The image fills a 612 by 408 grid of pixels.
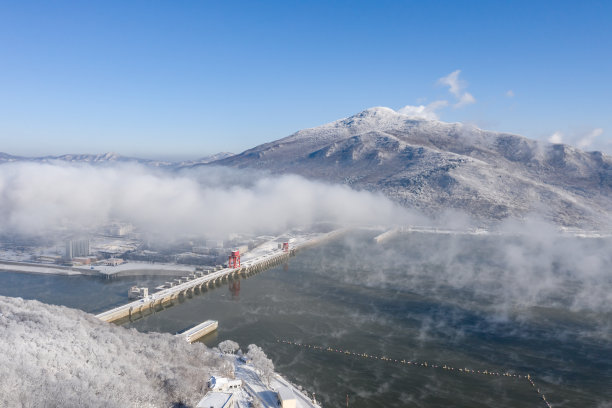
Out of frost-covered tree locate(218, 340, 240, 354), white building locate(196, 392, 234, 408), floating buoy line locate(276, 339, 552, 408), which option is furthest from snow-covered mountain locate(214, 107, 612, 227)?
white building locate(196, 392, 234, 408)

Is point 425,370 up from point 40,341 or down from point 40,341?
down

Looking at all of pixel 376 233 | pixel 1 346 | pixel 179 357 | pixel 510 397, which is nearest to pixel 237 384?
pixel 179 357

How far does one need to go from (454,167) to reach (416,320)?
44.8m

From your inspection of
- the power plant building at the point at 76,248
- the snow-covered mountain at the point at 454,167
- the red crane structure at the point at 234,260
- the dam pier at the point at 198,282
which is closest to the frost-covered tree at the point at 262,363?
the dam pier at the point at 198,282

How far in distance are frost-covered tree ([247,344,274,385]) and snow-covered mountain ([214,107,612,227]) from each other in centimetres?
4184

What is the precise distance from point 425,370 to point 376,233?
3183 cm

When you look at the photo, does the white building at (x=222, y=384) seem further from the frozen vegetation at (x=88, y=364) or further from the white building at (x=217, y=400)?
the white building at (x=217, y=400)

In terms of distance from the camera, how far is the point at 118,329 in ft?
46.1

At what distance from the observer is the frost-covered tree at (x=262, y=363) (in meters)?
12.5

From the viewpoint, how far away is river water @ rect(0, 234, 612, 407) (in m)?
13.4

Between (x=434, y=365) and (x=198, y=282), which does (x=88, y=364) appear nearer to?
(x=434, y=365)

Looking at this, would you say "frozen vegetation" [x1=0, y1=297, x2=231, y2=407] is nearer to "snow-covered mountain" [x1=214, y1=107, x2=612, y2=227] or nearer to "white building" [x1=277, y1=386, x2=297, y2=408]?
"white building" [x1=277, y1=386, x2=297, y2=408]

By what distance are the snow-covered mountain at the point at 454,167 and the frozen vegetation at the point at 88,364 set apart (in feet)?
145

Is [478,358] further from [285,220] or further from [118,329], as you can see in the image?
[285,220]
